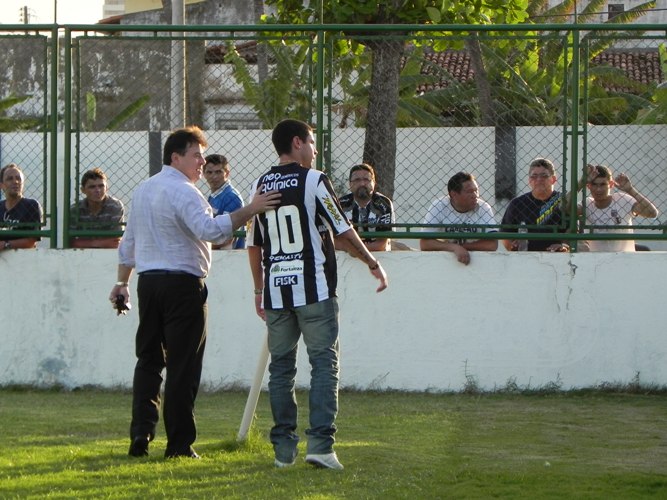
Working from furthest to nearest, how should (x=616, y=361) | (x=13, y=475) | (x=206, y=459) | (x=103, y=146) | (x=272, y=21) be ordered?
(x=272, y=21), (x=103, y=146), (x=616, y=361), (x=206, y=459), (x=13, y=475)

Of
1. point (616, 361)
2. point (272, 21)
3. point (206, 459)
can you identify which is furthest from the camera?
point (272, 21)

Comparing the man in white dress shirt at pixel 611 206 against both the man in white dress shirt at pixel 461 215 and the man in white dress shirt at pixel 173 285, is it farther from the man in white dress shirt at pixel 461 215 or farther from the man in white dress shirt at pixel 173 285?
the man in white dress shirt at pixel 173 285

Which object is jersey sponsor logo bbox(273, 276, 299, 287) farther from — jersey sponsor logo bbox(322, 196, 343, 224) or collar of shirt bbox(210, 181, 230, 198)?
collar of shirt bbox(210, 181, 230, 198)

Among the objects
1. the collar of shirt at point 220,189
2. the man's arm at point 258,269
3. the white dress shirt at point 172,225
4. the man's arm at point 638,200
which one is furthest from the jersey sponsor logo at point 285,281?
the man's arm at point 638,200

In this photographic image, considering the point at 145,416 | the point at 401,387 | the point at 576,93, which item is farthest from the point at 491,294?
the point at 145,416

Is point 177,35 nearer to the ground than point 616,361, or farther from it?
farther from it

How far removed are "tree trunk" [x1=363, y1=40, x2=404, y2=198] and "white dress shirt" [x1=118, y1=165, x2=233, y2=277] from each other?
13.3 ft

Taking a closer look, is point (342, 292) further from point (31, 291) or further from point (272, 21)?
point (272, 21)

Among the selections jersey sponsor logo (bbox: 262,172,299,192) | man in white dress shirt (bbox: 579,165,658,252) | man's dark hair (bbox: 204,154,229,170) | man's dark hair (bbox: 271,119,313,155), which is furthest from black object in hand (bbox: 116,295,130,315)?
man in white dress shirt (bbox: 579,165,658,252)

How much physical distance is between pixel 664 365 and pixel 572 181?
1.62 m

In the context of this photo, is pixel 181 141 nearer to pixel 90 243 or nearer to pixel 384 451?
pixel 384 451

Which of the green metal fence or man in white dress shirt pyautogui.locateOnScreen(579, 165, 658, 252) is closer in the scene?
the green metal fence

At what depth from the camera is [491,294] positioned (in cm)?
1021

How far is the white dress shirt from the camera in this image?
6.87 metres
